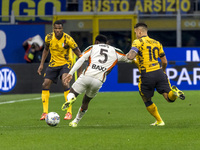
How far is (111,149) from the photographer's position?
288 inches

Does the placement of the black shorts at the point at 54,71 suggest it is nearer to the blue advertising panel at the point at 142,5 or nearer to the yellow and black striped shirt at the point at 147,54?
the yellow and black striped shirt at the point at 147,54

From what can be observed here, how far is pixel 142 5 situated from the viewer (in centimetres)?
2736

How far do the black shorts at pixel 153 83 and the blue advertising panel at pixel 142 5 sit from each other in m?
17.2

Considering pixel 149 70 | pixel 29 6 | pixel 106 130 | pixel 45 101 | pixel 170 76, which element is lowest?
pixel 170 76

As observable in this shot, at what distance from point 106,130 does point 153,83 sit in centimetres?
124

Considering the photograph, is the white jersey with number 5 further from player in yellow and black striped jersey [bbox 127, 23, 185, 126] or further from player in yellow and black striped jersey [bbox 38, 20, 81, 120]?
player in yellow and black striped jersey [bbox 38, 20, 81, 120]

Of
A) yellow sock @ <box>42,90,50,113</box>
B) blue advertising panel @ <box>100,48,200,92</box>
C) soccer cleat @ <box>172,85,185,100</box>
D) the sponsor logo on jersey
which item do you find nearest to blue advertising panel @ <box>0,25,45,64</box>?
the sponsor logo on jersey

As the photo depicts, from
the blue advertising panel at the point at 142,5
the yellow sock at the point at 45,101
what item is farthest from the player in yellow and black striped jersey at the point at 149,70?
the blue advertising panel at the point at 142,5

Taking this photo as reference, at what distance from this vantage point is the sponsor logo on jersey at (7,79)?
20253 millimetres

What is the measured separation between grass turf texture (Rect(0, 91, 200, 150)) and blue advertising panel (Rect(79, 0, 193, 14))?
11.9 m

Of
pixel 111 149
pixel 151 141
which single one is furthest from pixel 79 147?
pixel 151 141

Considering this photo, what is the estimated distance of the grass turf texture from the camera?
25.3ft

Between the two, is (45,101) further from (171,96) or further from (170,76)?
(170,76)

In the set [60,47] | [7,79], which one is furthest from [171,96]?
[7,79]
